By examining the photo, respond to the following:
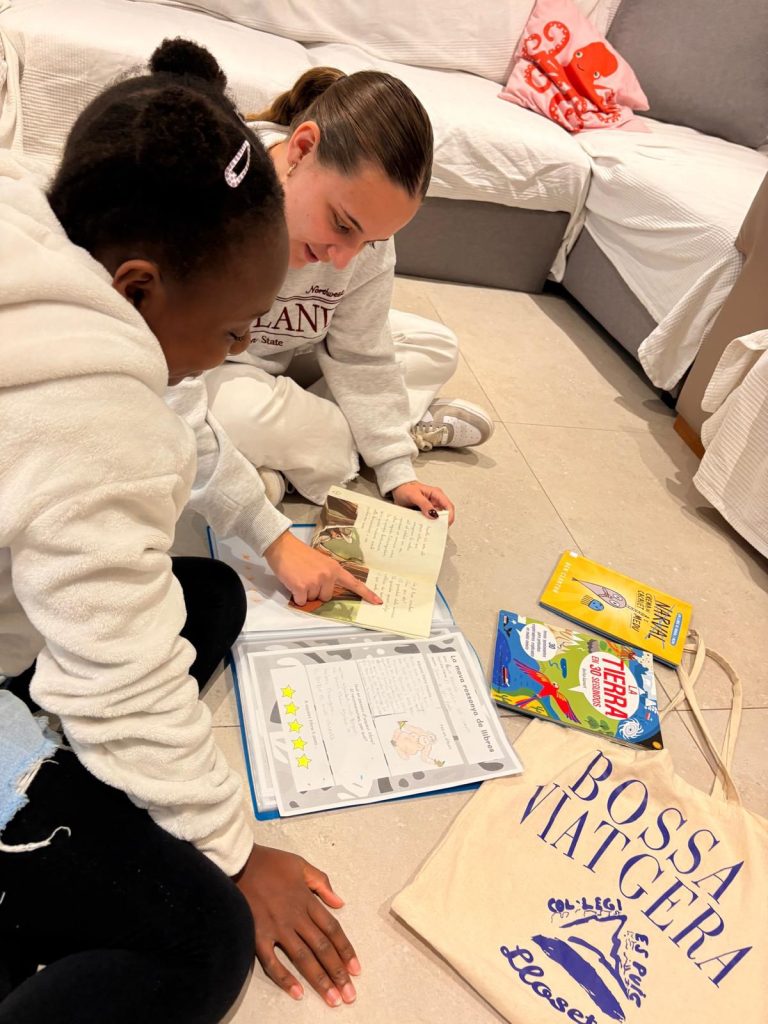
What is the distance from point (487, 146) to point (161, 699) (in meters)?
1.84

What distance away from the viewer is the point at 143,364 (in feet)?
1.46

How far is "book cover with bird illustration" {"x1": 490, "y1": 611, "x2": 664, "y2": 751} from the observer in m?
0.89

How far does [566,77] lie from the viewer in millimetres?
2211

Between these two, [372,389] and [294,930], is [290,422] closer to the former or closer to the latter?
[372,389]

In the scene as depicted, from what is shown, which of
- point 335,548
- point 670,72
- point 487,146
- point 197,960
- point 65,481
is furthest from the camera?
point 670,72

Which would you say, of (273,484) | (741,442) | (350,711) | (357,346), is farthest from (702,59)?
(350,711)

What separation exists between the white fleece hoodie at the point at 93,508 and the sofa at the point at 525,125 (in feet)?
4.16

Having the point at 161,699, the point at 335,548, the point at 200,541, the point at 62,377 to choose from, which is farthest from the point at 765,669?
the point at 62,377

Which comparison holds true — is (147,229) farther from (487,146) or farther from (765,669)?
(487,146)

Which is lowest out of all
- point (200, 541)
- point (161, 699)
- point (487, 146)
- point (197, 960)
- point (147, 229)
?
point (200, 541)

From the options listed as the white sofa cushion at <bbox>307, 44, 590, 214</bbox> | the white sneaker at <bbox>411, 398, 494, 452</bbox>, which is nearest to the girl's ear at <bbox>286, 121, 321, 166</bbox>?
the white sneaker at <bbox>411, 398, 494, 452</bbox>

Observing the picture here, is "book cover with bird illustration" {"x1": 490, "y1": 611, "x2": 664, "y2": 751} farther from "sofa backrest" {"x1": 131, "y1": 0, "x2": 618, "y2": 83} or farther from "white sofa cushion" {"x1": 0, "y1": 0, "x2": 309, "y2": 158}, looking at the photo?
"sofa backrest" {"x1": 131, "y1": 0, "x2": 618, "y2": 83}

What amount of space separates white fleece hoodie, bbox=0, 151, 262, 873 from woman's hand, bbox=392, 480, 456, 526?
640mm

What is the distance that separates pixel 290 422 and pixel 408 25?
5.50 feet
